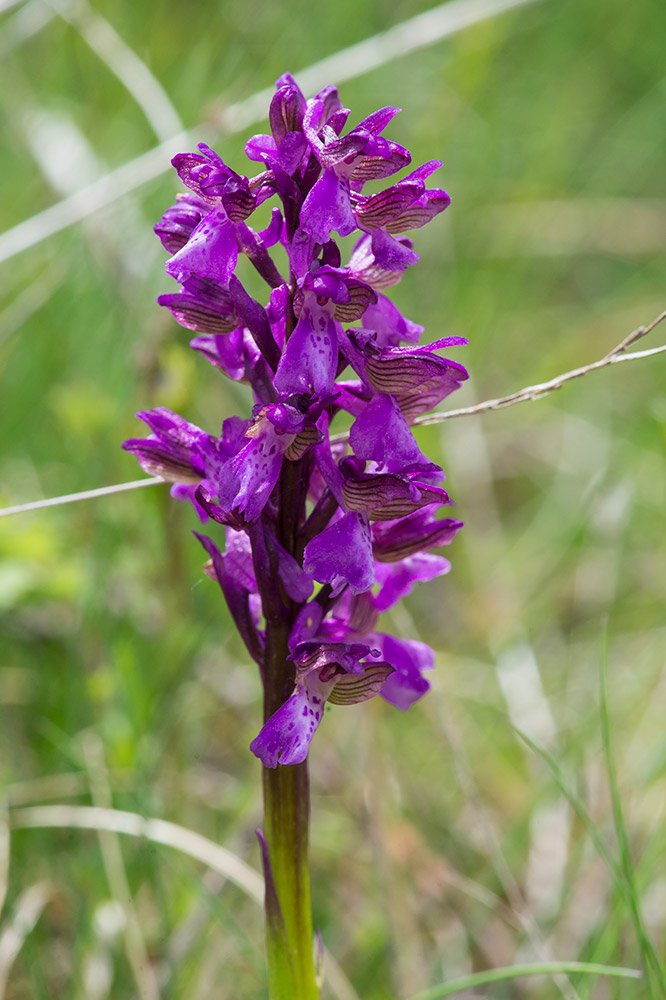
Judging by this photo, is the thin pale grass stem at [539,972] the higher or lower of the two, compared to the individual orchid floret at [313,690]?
lower

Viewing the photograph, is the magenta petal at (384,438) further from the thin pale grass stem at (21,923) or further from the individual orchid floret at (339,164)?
the thin pale grass stem at (21,923)

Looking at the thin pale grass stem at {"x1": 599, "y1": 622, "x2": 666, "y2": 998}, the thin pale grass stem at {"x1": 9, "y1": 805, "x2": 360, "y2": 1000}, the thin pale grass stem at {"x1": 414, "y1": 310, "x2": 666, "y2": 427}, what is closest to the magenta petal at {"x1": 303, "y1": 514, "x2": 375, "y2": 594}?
the thin pale grass stem at {"x1": 414, "y1": 310, "x2": 666, "y2": 427}

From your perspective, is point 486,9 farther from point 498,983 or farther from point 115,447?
point 498,983

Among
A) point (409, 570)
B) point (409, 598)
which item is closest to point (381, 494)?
point (409, 570)

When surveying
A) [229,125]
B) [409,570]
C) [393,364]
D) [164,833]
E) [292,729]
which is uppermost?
[229,125]

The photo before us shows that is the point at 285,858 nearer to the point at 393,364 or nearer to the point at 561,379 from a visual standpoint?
the point at 393,364

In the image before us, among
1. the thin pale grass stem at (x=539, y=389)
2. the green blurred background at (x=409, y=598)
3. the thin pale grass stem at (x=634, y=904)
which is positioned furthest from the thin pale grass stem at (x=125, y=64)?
the thin pale grass stem at (x=634, y=904)
